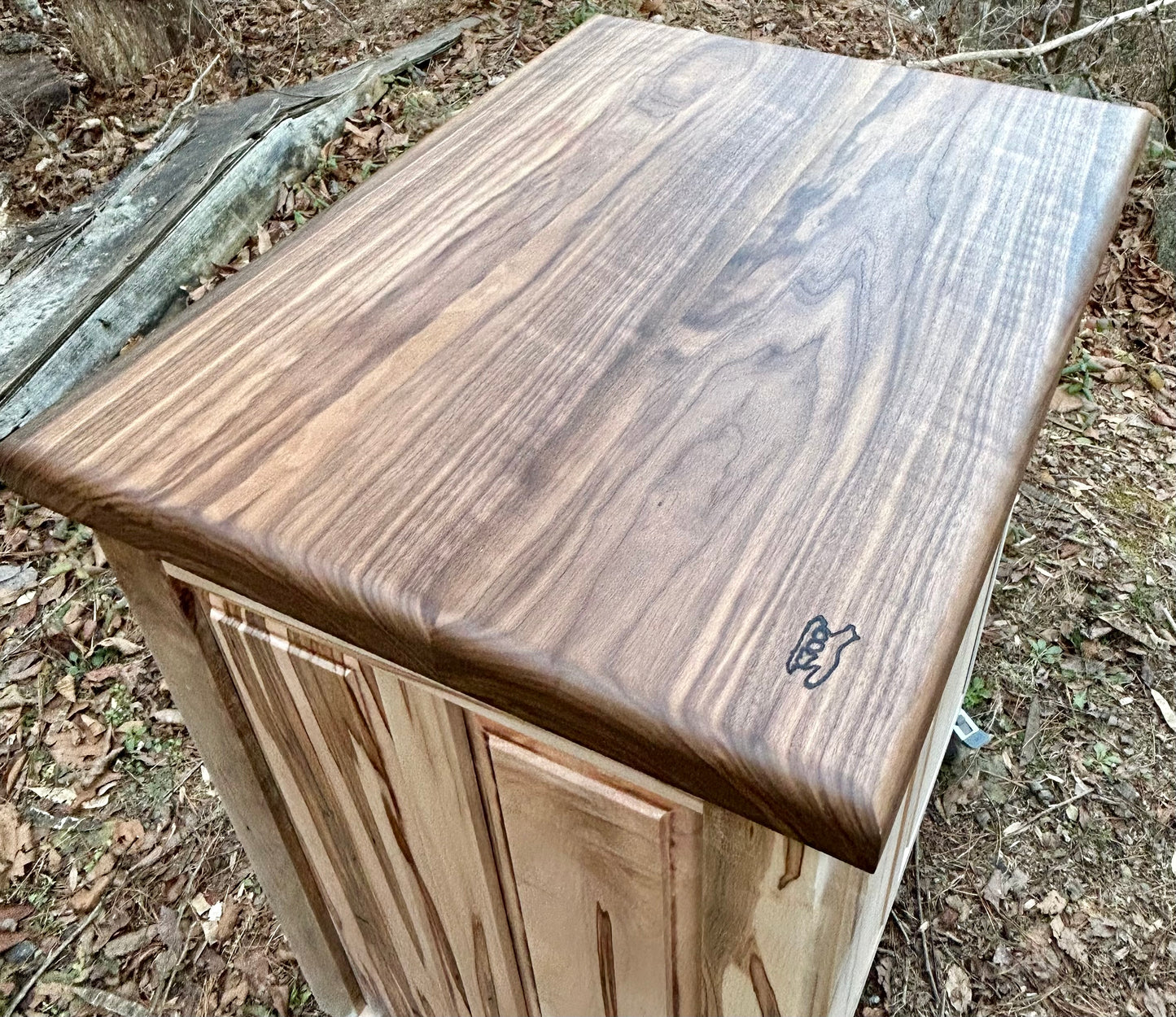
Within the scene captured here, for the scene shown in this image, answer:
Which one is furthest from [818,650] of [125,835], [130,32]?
[130,32]

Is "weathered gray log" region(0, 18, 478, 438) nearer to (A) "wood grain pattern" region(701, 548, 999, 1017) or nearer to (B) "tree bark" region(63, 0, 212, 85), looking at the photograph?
(B) "tree bark" region(63, 0, 212, 85)

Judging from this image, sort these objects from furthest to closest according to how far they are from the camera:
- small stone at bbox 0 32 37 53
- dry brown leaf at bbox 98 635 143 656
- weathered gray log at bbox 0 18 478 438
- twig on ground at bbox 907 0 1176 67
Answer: small stone at bbox 0 32 37 53 < twig on ground at bbox 907 0 1176 67 < weathered gray log at bbox 0 18 478 438 < dry brown leaf at bbox 98 635 143 656

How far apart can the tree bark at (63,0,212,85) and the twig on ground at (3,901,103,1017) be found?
3.12 metres

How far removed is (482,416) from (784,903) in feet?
1.32

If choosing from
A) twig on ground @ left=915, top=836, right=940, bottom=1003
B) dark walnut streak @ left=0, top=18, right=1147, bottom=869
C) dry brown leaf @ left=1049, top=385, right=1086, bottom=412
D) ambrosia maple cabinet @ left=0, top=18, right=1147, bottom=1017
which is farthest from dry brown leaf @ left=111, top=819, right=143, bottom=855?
dry brown leaf @ left=1049, top=385, right=1086, bottom=412

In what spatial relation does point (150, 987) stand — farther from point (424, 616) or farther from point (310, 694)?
point (424, 616)

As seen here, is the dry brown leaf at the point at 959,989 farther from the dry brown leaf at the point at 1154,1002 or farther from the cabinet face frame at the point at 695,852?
the cabinet face frame at the point at 695,852

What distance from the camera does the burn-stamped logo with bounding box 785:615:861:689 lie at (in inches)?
21.7

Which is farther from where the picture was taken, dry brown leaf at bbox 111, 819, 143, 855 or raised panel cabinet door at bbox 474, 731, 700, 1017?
dry brown leaf at bbox 111, 819, 143, 855

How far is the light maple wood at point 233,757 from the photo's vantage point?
2.69 feet

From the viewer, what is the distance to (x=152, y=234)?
91.0 inches

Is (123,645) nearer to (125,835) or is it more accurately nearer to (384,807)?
(125,835)

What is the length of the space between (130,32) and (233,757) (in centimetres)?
353

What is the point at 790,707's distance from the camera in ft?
1.75
